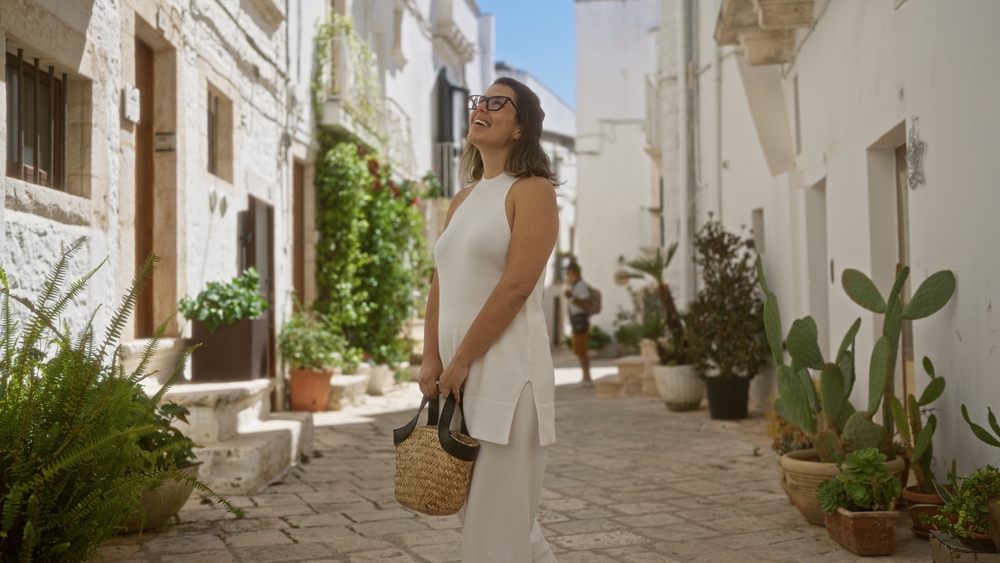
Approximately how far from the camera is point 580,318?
46.5ft

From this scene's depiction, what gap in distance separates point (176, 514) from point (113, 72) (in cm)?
270

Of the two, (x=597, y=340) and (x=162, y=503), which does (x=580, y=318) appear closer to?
(x=597, y=340)

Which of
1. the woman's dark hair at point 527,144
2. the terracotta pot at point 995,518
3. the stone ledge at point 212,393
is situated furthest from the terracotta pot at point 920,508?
the stone ledge at point 212,393

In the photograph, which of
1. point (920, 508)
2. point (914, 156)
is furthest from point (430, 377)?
point (914, 156)

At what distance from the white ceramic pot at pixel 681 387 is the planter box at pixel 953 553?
660cm

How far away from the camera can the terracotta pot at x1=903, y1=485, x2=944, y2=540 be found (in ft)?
13.5

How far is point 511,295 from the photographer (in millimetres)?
2510

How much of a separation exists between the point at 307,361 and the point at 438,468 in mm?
7133

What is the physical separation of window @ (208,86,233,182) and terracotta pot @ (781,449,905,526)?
5.42m

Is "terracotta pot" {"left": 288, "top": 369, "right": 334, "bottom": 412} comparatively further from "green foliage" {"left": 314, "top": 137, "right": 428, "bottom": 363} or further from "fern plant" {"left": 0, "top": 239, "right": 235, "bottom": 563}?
"fern plant" {"left": 0, "top": 239, "right": 235, "bottom": 563}

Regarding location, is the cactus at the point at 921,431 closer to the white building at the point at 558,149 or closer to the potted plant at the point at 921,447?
the potted plant at the point at 921,447

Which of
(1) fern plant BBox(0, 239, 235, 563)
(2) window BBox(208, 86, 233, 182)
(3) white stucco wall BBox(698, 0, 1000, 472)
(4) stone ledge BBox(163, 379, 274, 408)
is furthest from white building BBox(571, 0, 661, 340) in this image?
(1) fern plant BBox(0, 239, 235, 563)

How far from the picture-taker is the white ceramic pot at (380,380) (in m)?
11.5

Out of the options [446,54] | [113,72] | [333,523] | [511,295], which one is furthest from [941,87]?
[446,54]
